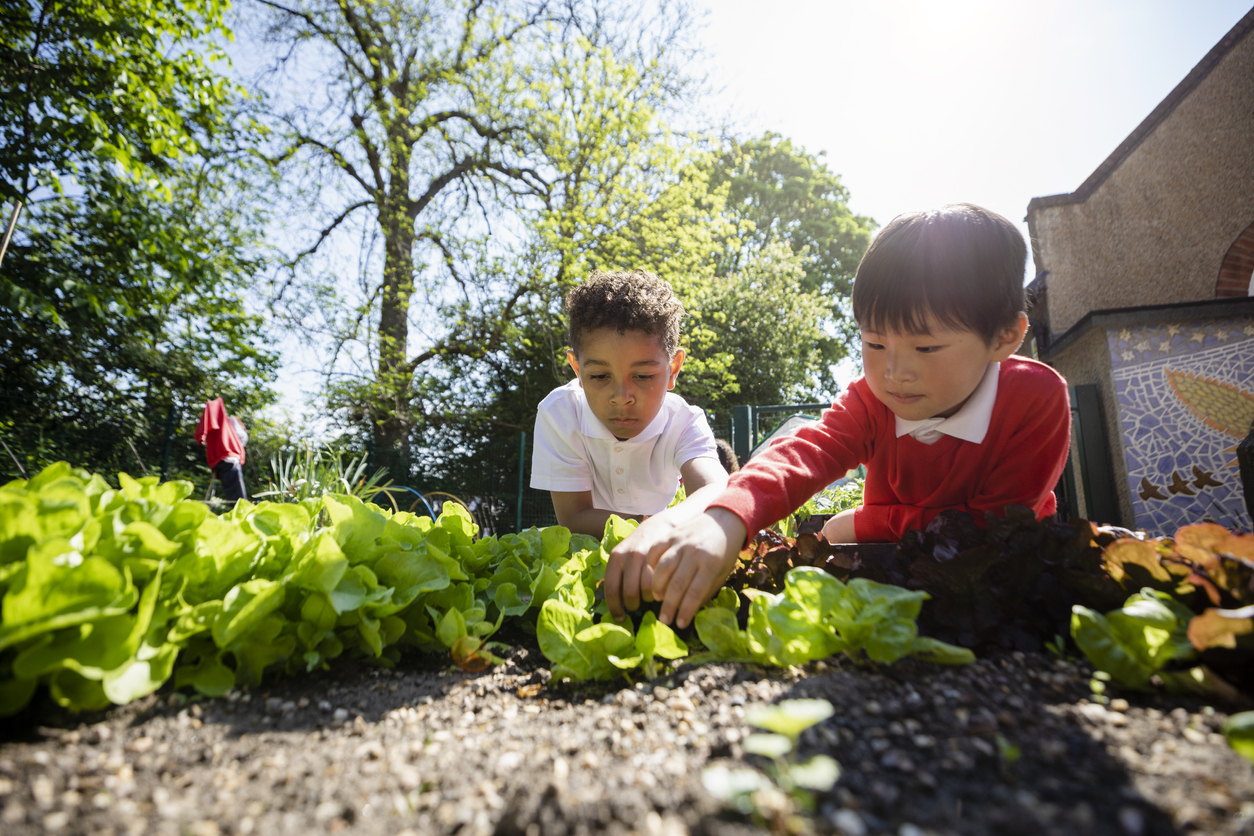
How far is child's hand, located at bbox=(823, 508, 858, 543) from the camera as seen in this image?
73.0 inches

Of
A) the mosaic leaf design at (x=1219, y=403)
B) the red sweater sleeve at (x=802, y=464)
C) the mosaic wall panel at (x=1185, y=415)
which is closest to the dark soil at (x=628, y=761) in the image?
the red sweater sleeve at (x=802, y=464)

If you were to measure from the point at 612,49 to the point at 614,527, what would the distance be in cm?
1153

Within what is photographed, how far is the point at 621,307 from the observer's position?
2.26 meters

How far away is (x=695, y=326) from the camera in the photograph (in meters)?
12.1

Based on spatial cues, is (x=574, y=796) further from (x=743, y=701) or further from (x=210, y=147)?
(x=210, y=147)

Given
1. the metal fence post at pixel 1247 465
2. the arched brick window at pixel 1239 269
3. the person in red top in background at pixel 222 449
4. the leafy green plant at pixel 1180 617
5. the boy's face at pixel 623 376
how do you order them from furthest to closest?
the person in red top in background at pixel 222 449 < the arched brick window at pixel 1239 269 < the boy's face at pixel 623 376 < the metal fence post at pixel 1247 465 < the leafy green plant at pixel 1180 617

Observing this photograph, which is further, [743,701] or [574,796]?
[743,701]

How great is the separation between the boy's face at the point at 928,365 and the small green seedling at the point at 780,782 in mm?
1118

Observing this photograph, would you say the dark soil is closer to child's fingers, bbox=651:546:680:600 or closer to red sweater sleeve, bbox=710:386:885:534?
child's fingers, bbox=651:546:680:600

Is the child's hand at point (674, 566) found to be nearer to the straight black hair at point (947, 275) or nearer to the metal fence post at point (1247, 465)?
the straight black hair at point (947, 275)

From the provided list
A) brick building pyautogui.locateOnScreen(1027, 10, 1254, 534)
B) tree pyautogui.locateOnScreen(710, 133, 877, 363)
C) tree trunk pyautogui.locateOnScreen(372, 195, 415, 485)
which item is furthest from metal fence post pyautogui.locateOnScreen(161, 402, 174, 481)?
tree pyautogui.locateOnScreen(710, 133, 877, 363)

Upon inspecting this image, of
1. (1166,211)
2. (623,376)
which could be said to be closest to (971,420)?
(623,376)

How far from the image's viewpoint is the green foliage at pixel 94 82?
4957mm

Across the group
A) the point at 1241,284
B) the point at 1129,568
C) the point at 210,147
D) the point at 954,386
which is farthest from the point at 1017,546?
the point at 210,147
